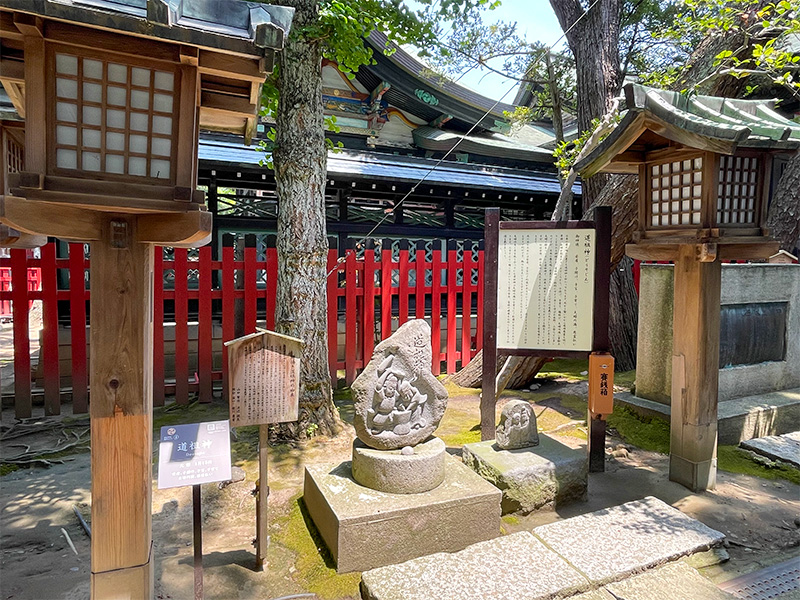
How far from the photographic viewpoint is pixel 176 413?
5734 mm

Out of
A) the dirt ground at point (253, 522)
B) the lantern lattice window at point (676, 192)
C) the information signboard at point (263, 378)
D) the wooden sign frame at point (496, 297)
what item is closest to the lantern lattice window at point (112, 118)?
the information signboard at point (263, 378)

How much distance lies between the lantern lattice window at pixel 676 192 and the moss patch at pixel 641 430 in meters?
2.38

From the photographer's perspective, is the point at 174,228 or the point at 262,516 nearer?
the point at 174,228

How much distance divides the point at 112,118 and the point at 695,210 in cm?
395

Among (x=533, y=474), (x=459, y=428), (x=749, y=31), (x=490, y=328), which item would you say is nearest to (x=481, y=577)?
(x=533, y=474)

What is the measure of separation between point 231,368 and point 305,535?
1.33 metres

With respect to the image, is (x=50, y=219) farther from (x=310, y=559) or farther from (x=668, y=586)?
(x=668, y=586)

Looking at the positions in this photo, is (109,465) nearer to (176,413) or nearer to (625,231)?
(176,413)

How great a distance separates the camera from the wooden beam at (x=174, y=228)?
2.21m

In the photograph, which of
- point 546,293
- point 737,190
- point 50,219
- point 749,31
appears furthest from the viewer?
point 749,31

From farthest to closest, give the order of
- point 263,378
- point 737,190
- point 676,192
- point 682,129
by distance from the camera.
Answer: point 676,192
point 737,190
point 682,129
point 263,378

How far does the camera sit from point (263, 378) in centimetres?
305

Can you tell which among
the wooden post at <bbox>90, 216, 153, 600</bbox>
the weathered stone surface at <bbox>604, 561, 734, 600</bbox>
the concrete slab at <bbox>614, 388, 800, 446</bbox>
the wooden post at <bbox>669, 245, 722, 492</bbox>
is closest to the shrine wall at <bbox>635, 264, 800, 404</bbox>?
the concrete slab at <bbox>614, 388, 800, 446</bbox>

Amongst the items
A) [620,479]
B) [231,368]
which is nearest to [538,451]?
[620,479]
